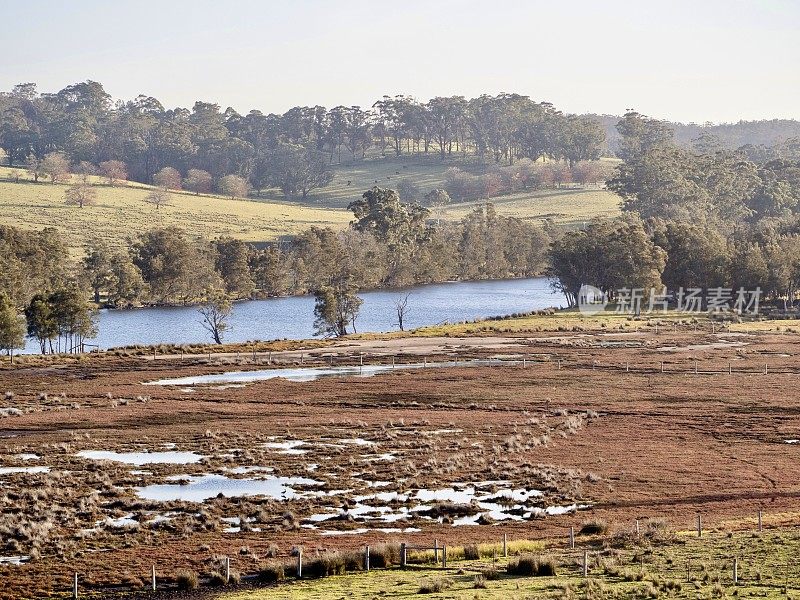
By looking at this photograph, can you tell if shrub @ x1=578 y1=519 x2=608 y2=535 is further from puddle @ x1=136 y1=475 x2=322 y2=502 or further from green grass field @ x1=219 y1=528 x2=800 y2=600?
puddle @ x1=136 y1=475 x2=322 y2=502

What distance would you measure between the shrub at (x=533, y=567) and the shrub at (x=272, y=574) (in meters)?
6.33

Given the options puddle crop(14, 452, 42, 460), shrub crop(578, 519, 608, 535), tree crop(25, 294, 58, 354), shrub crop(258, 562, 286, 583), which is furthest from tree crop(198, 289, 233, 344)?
shrub crop(258, 562, 286, 583)

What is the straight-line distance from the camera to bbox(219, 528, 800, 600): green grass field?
28889mm

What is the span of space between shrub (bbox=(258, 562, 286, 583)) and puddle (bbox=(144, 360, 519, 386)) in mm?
48353

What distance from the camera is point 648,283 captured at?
13338cm

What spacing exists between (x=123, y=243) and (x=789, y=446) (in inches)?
5156

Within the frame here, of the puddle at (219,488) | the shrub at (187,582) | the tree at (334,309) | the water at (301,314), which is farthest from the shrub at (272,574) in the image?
the tree at (334,309)

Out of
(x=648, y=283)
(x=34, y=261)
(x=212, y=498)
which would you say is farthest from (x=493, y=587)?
(x=34, y=261)

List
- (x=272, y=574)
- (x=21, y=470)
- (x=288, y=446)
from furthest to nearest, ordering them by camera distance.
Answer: (x=288, y=446), (x=21, y=470), (x=272, y=574)

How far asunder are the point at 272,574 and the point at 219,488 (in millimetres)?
13801

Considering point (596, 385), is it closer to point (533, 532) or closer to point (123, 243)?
point (533, 532)

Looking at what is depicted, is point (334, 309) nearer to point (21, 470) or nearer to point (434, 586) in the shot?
point (21, 470)

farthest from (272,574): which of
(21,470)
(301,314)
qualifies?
(301,314)

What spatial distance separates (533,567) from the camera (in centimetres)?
3216
